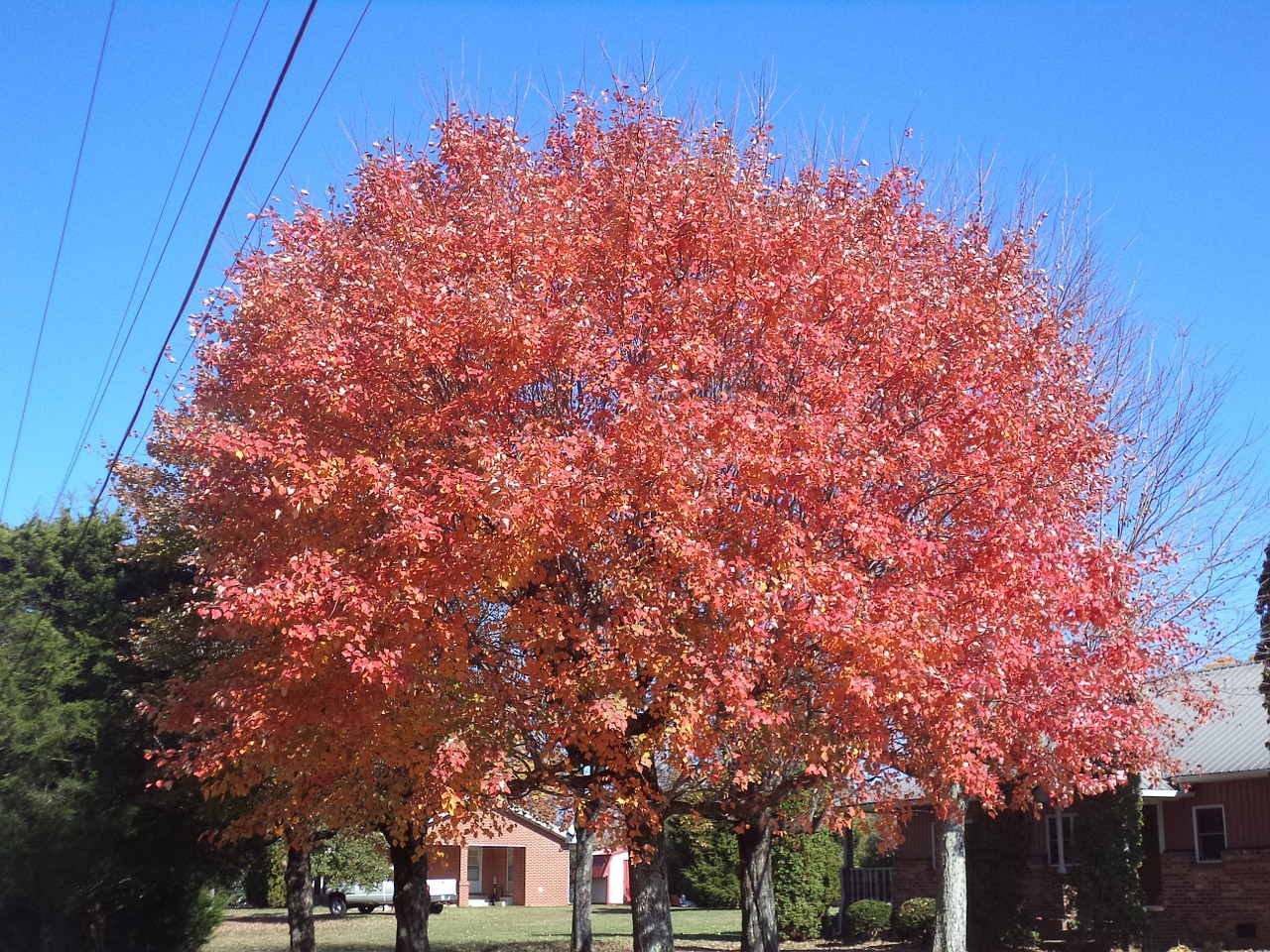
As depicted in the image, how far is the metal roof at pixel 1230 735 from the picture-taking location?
2619 centimetres

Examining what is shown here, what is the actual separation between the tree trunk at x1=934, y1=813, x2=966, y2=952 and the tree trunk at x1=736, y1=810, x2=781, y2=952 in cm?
380

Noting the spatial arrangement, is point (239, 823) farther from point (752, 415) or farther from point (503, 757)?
point (752, 415)

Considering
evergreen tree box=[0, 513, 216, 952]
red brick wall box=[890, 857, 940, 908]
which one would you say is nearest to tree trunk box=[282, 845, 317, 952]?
evergreen tree box=[0, 513, 216, 952]

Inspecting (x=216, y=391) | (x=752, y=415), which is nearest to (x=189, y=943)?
(x=216, y=391)

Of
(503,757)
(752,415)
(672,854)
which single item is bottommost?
(672,854)

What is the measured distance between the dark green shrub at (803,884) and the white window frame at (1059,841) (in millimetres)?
8127

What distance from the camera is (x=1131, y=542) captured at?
2289 cm

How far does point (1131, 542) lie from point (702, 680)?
13.5 m

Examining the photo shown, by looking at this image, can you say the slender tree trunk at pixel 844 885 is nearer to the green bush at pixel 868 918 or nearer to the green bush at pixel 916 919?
the green bush at pixel 868 918

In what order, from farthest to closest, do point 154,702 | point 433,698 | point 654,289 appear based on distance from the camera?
1. point 154,702
2. point 654,289
3. point 433,698

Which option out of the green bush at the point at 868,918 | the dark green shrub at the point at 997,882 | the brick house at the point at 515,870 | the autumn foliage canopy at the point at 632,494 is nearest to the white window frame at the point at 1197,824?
the dark green shrub at the point at 997,882

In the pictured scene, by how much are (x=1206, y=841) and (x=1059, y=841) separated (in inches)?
157

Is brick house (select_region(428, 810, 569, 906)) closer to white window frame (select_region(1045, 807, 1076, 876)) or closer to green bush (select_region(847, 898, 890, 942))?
green bush (select_region(847, 898, 890, 942))

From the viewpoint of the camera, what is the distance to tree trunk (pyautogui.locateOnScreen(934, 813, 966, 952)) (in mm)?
21000
